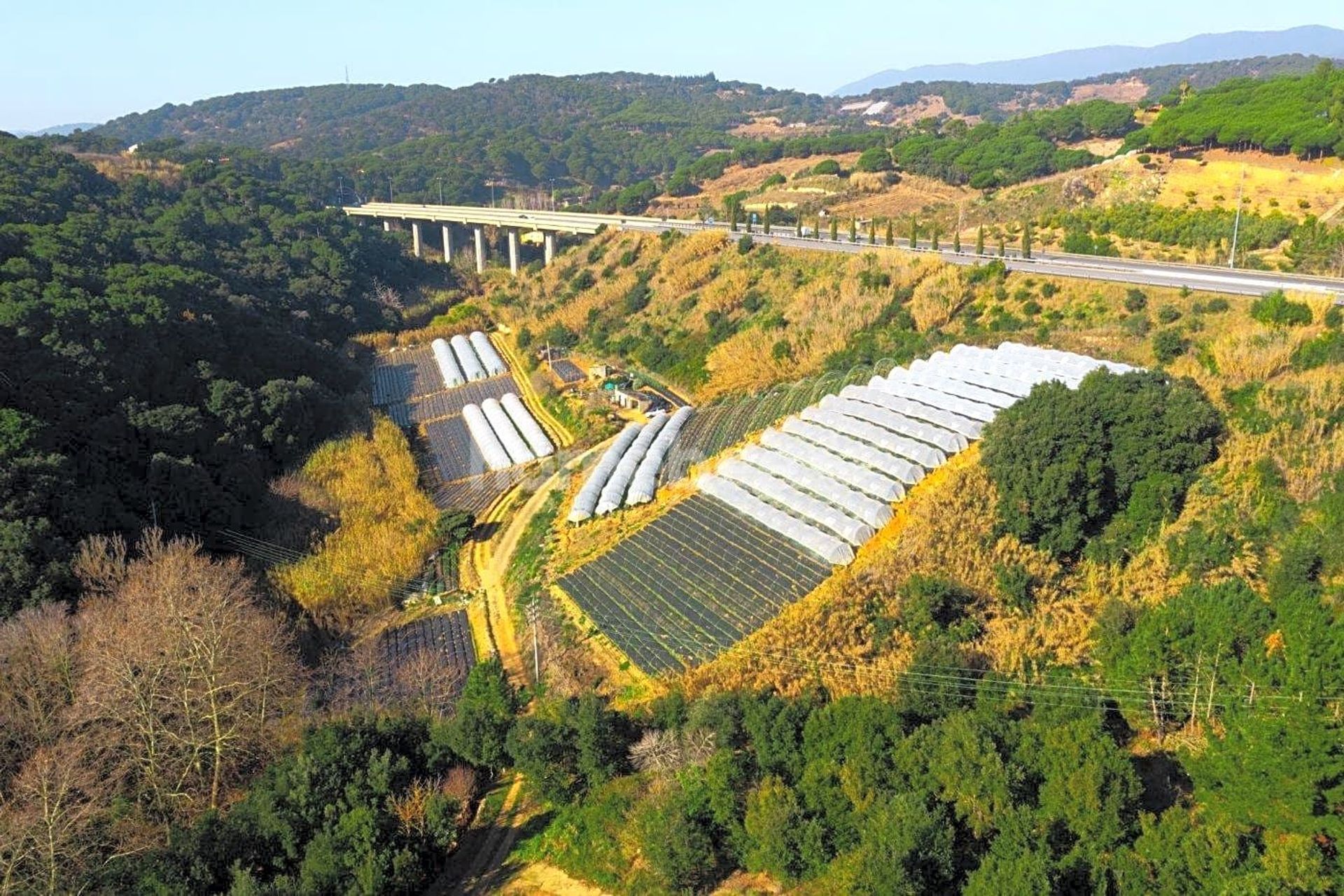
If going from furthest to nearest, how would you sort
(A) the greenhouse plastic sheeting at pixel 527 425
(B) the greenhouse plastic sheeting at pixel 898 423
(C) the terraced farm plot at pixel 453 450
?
(C) the terraced farm plot at pixel 453 450 → (A) the greenhouse plastic sheeting at pixel 527 425 → (B) the greenhouse plastic sheeting at pixel 898 423

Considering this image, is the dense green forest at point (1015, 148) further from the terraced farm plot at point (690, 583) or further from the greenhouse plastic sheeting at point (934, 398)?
the terraced farm plot at point (690, 583)

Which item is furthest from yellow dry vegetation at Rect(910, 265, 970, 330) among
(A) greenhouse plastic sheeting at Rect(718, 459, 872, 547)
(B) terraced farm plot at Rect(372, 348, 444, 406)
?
(B) terraced farm plot at Rect(372, 348, 444, 406)

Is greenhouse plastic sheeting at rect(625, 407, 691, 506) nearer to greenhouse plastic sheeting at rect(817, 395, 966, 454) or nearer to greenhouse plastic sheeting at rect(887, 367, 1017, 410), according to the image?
greenhouse plastic sheeting at rect(817, 395, 966, 454)

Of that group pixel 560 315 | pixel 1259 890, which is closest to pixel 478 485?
pixel 560 315

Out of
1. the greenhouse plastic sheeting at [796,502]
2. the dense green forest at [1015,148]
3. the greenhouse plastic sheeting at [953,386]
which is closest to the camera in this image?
the greenhouse plastic sheeting at [796,502]

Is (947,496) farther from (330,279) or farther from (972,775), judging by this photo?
(330,279)

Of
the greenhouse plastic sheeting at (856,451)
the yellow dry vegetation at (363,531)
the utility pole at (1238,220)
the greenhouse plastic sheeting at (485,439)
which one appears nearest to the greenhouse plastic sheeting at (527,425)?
the greenhouse plastic sheeting at (485,439)
